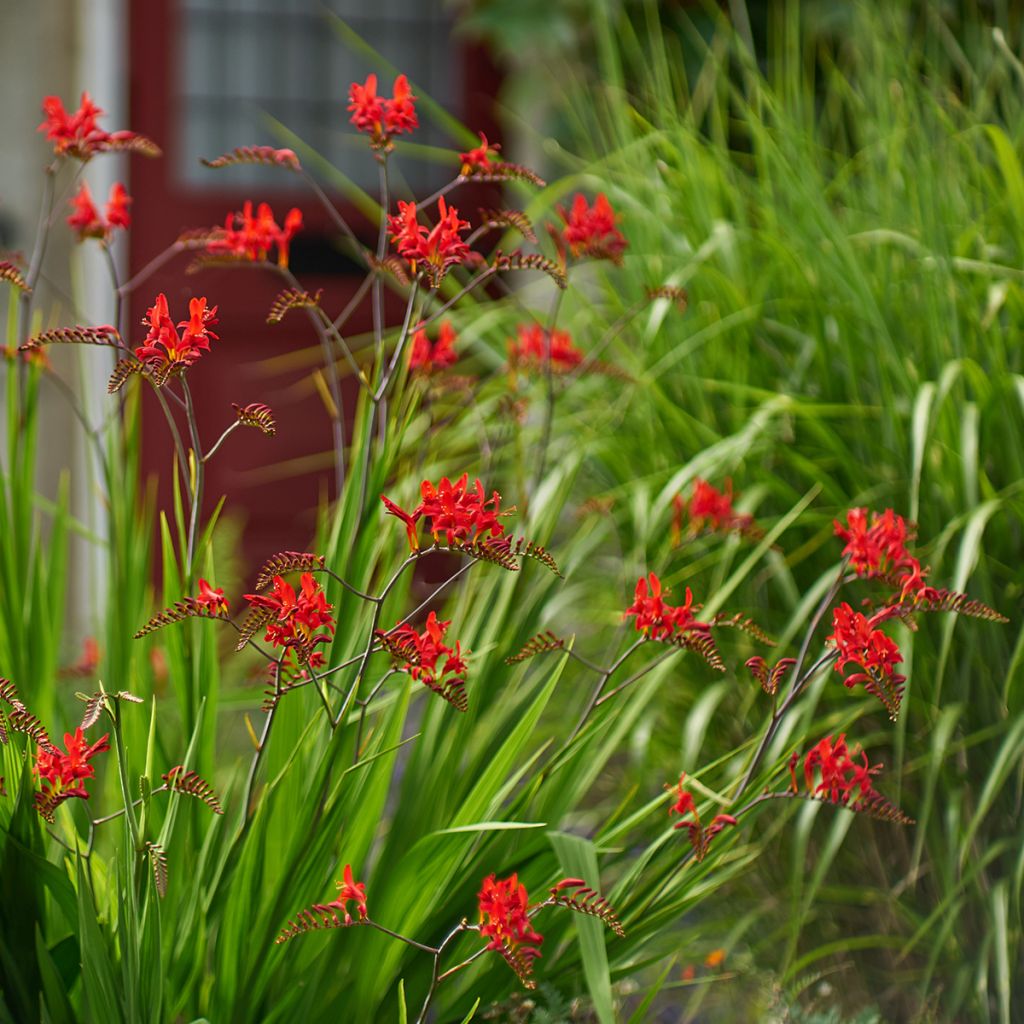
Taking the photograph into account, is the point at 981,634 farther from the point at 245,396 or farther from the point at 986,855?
the point at 245,396

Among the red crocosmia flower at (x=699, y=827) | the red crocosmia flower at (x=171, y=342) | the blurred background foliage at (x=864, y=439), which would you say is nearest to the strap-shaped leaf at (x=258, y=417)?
the red crocosmia flower at (x=171, y=342)

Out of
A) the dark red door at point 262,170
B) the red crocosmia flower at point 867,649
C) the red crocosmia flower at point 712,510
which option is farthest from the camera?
the dark red door at point 262,170

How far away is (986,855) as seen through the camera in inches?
52.7

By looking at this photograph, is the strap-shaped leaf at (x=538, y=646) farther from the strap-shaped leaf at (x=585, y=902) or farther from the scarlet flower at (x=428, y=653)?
the strap-shaped leaf at (x=585, y=902)

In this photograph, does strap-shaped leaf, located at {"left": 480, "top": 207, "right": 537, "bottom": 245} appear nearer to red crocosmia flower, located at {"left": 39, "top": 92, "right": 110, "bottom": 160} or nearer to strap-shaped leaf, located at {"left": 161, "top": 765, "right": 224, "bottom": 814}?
red crocosmia flower, located at {"left": 39, "top": 92, "right": 110, "bottom": 160}

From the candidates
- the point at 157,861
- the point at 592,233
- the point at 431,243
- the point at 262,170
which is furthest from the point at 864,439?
the point at 262,170

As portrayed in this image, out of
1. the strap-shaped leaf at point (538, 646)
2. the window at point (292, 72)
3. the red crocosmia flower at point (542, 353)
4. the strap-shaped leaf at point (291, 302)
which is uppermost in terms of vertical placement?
the window at point (292, 72)

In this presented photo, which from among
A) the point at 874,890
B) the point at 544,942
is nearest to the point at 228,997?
the point at 544,942

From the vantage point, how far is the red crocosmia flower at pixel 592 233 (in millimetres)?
1193

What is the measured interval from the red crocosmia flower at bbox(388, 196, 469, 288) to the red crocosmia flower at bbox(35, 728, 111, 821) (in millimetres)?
366

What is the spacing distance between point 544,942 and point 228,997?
240 millimetres

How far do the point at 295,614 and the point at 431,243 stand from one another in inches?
10.4

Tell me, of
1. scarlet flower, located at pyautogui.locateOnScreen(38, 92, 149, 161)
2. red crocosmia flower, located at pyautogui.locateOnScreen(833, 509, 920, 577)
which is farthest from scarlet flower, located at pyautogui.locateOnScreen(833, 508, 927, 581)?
scarlet flower, located at pyautogui.locateOnScreen(38, 92, 149, 161)

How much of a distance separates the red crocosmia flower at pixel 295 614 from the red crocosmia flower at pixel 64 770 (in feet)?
0.43
